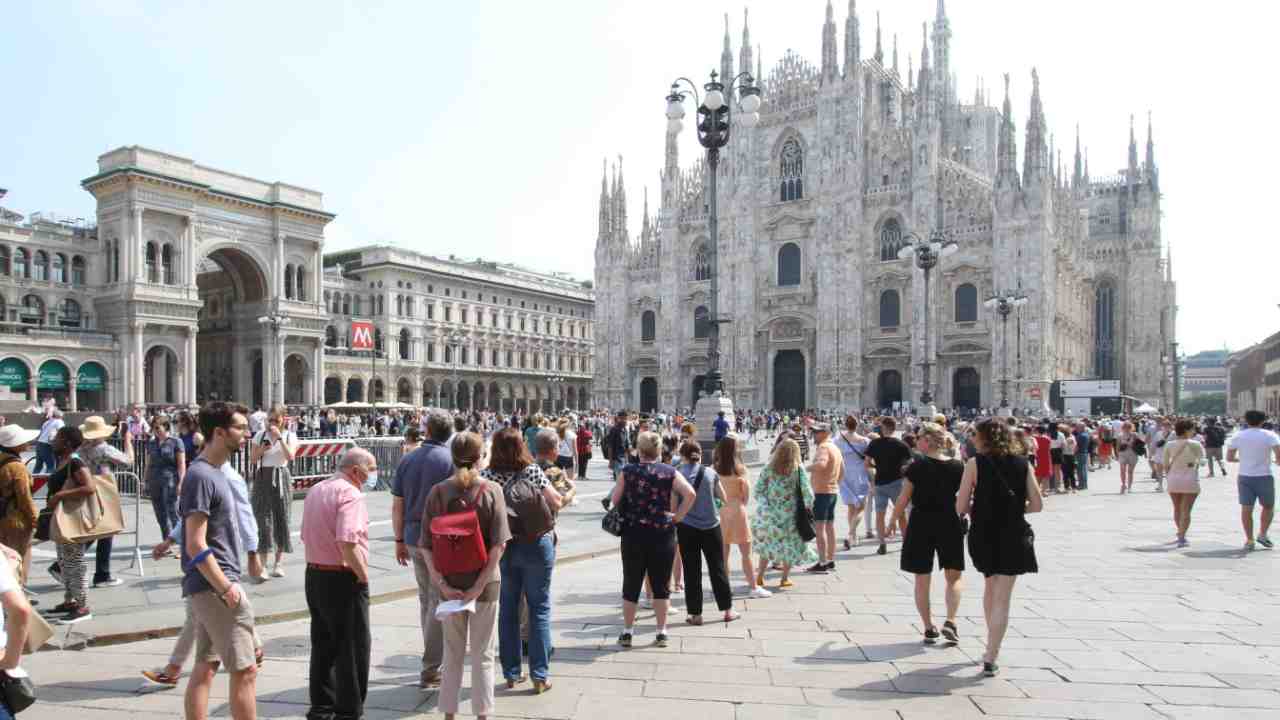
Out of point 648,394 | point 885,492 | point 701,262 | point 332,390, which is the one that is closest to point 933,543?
point 885,492

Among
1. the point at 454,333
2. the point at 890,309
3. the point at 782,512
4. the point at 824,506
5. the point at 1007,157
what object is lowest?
the point at 824,506

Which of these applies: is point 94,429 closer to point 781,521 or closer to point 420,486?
point 420,486

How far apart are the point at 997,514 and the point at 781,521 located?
255 centimetres

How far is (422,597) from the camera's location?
17.9 ft

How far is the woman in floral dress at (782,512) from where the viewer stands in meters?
7.64

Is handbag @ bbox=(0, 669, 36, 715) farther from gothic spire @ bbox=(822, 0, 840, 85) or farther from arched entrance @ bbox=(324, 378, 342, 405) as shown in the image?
arched entrance @ bbox=(324, 378, 342, 405)

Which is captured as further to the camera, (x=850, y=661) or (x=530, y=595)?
(x=850, y=661)

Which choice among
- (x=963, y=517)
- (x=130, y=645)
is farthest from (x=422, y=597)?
(x=963, y=517)

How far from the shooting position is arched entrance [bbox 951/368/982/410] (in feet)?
138

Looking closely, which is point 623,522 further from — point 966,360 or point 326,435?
point 966,360

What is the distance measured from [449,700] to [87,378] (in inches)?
1811

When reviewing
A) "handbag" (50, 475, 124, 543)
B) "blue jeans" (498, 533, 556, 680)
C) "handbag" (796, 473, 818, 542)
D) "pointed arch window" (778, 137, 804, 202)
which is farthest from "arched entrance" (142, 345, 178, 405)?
"blue jeans" (498, 533, 556, 680)

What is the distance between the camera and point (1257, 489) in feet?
31.0

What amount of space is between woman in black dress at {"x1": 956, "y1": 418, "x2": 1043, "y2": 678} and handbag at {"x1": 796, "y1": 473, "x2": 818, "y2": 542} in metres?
2.13
